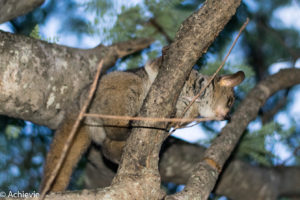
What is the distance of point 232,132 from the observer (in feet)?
10.1

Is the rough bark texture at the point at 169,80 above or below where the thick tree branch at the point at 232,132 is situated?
above

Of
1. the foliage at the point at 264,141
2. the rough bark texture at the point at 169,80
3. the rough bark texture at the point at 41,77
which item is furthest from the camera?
the foliage at the point at 264,141

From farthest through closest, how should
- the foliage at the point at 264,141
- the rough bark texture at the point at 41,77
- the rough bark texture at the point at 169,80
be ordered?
the foliage at the point at 264,141 < the rough bark texture at the point at 41,77 < the rough bark texture at the point at 169,80

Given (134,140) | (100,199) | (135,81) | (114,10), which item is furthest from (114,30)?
(100,199)

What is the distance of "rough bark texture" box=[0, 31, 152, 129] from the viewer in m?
2.58

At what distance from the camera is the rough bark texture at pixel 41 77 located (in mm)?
2578

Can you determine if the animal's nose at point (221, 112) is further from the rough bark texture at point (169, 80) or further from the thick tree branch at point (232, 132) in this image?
the rough bark texture at point (169, 80)

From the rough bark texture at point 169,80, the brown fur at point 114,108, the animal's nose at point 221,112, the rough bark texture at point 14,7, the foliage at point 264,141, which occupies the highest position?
the rough bark texture at point 14,7

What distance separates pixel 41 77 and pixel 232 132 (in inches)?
71.2

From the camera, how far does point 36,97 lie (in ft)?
9.14

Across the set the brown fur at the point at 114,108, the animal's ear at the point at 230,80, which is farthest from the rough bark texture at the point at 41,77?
the animal's ear at the point at 230,80

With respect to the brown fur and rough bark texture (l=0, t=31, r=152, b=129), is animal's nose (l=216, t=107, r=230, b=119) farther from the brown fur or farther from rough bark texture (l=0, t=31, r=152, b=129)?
rough bark texture (l=0, t=31, r=152, b=129)

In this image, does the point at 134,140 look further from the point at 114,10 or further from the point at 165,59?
the point at 114,10

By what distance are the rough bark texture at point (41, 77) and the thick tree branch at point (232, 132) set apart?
1248 millimetres
